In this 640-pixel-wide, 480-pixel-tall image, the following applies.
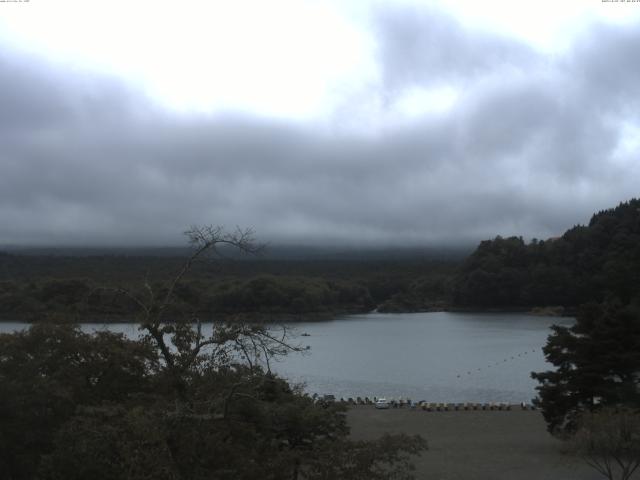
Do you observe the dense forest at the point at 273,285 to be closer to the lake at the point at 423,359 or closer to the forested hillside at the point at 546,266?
the lake at the point at 423,359

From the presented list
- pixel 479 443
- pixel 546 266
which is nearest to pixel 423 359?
pixel 479 443

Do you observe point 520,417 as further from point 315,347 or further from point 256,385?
point 315,347

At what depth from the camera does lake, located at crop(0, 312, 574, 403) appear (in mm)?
37606

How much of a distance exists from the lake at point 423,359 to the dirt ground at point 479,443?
4.60 meters

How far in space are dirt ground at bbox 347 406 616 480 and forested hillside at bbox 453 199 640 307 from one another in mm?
54586

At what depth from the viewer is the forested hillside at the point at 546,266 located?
83.0 m

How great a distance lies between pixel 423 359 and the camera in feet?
165

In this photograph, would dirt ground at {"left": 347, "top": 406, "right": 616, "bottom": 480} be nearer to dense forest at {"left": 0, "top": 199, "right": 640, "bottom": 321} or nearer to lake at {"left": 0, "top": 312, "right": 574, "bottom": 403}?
lake at {"left": 0, "top": 312, "right": 574, "bottom": 403}

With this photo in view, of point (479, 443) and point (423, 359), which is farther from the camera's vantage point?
point (423, 359)

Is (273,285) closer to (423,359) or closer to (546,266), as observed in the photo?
(423,359)

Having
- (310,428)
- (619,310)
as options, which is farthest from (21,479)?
(619,310)

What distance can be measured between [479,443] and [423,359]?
28685 mm

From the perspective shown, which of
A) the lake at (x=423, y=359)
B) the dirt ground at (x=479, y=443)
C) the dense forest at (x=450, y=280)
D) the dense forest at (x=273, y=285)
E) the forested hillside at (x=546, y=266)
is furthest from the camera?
the forested hillside at (x=546, y=266)

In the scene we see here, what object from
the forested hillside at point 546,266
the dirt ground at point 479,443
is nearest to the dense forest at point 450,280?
the forested hillside at point 546,266
